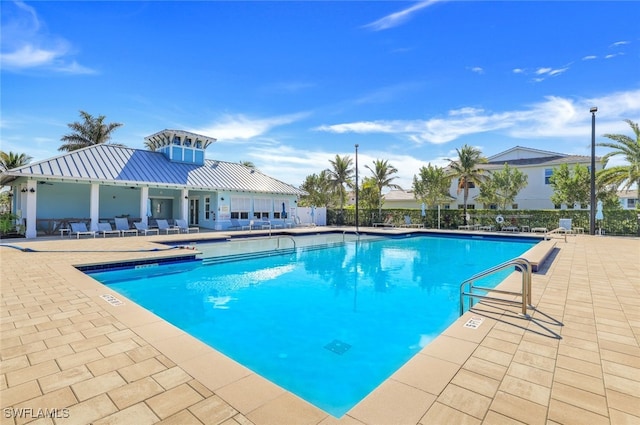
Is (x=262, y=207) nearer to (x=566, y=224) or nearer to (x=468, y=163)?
(x=468, y=163)

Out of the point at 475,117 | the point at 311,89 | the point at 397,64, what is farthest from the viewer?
the point at 475,117

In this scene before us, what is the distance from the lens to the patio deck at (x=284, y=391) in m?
2.16

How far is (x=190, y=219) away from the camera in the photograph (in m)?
22.1

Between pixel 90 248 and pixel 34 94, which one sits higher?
pixel 34 94

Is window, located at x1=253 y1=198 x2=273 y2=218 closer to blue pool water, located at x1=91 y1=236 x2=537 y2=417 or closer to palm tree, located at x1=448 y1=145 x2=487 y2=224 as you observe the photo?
blue pool water, located at x1=91 y1=236 x2=537 y2=417

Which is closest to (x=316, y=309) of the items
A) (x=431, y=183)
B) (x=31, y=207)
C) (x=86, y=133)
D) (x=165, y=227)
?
(x=165, y=227)

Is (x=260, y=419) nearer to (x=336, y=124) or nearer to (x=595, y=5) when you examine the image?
(x=595, y=5)

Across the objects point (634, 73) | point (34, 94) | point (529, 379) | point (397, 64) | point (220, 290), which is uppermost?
point (397, 64)

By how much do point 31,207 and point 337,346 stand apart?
15999 millimetres

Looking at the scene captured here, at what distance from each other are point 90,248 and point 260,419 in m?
11.3

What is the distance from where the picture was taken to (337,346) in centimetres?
483

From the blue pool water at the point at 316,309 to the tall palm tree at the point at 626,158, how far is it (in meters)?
12.9

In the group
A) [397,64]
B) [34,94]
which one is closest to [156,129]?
[34,94]

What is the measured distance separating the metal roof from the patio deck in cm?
1236
